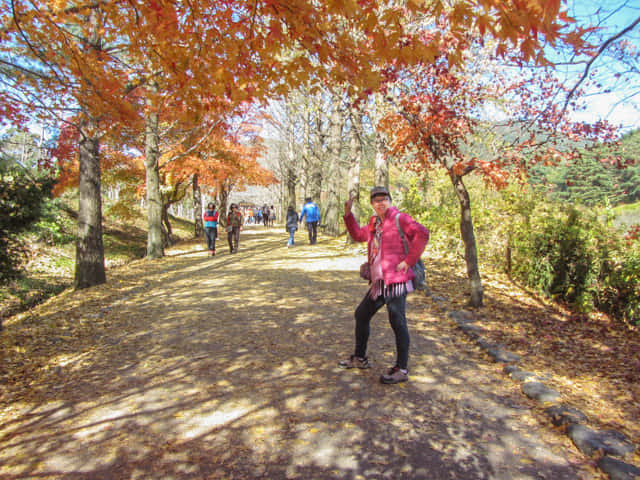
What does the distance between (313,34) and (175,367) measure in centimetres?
398

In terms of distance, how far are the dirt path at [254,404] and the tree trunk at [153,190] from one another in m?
7.46

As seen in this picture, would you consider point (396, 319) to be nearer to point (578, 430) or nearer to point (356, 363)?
point (356, 363)

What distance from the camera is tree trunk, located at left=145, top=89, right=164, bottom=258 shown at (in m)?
14.0

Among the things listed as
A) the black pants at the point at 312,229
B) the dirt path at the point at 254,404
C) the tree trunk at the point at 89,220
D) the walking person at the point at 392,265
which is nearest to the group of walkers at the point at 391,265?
the walking person at the point at 392,265

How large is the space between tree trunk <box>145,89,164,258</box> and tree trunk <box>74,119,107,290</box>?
14.9ft

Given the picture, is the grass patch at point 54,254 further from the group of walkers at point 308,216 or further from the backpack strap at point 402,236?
the backpack strap at point 402,236

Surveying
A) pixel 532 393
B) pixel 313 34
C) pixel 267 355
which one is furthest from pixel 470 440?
pixel 313 34

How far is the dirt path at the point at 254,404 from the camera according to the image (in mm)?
2693

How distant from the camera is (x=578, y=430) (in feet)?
9.77

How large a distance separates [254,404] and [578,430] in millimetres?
2516

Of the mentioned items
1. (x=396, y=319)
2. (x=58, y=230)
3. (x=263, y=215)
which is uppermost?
(x=263, y=215)

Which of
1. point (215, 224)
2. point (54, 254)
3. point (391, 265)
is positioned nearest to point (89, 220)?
point (215, 224)

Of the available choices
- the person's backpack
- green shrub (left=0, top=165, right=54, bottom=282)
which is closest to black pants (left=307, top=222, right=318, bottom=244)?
green shrub (left=0, top=165, right=54, bottom=282)

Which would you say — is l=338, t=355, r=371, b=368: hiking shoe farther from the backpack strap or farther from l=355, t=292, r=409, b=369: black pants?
the backpack strap
